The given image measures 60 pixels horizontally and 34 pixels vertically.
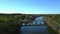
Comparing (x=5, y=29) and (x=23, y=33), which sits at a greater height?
(x=5, y=29)

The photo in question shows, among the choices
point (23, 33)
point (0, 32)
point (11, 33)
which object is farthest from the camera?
point (23, 33)

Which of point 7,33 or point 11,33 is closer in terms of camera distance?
point 7,33

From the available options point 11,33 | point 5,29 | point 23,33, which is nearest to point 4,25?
point 5,29

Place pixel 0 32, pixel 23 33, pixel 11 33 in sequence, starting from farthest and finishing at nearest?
pixel 23 33, pixel 11 33, pixel 0 32

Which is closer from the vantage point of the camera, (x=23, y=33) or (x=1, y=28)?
(x=1, y=28)

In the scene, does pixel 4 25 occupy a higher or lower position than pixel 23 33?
higher

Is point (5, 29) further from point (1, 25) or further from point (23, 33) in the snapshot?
point (23, 33)

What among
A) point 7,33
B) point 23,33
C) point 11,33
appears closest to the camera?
point 7,33

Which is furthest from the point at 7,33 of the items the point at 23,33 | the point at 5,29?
the point at 23,33

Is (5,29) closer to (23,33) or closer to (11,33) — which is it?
(11,33)

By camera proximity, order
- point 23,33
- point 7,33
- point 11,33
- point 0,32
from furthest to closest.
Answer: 1. point 23,33
2. point 11,33
3. point 7,33
4. point 0,32
